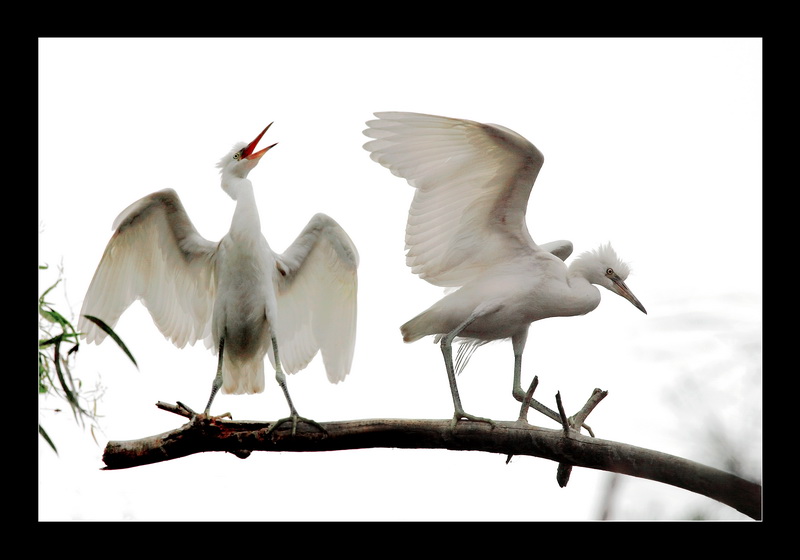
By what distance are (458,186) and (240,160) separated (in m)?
0.74

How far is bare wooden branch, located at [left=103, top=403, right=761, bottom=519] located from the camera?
87.0 inches

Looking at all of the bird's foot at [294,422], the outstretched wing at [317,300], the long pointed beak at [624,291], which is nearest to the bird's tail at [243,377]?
the outstretched wing at [317,300]

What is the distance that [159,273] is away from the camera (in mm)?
2709

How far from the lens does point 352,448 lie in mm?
2309

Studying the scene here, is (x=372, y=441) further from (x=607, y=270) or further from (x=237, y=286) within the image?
(x=607, y=270)

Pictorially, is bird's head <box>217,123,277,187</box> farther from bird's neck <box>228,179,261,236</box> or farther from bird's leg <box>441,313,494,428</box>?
bird's leg <box>441,313,494,428</box>

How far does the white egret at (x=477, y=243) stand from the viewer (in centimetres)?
247

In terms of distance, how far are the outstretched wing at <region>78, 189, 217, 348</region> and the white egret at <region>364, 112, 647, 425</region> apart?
696mm

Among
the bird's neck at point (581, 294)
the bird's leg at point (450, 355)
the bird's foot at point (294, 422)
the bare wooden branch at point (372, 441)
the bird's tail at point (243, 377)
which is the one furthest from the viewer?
the bird's tail at point (243, 377)

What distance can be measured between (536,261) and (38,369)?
1.51 m

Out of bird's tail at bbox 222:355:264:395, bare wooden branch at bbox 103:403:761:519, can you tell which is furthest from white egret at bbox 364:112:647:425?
bird's tail at bbox 222:355:264:395

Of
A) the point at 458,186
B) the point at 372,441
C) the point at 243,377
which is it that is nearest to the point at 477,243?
the point at 458,186

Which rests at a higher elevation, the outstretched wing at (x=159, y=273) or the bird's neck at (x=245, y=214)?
the bird's neck at (x=245, y=214)

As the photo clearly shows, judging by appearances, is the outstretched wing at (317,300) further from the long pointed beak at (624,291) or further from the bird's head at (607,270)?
the long pointed beak at (624,291)
